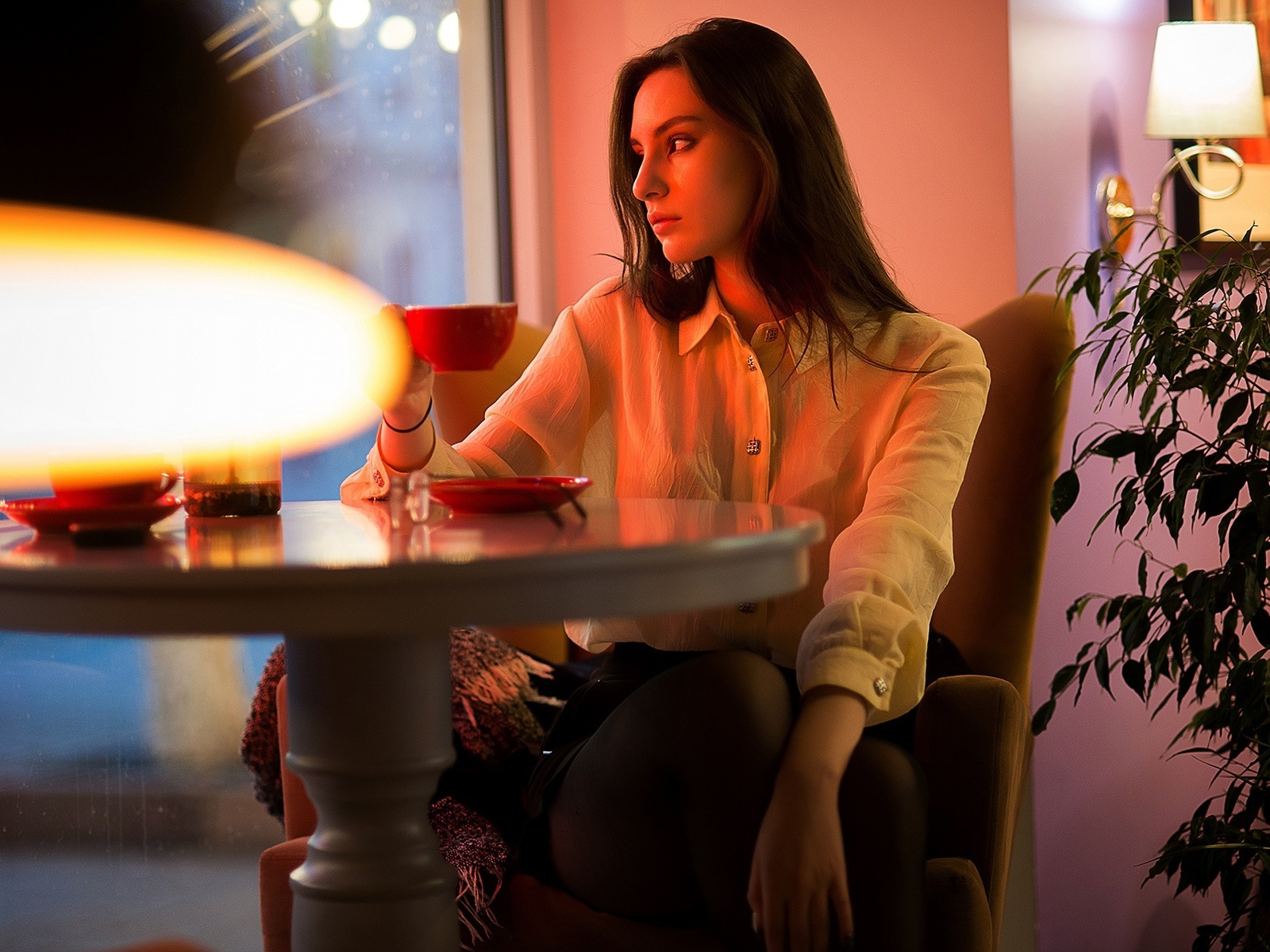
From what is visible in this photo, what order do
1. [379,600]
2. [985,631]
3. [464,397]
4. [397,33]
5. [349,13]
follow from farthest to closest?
[397,33], [349,13], [464,397], [985,631], [379,600]

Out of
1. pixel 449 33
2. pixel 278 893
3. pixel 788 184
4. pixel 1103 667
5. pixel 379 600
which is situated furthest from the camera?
pixel 449 33

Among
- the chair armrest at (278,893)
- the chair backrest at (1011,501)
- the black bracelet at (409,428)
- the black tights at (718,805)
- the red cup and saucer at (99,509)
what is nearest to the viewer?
the red cup and saucer at (99,509)

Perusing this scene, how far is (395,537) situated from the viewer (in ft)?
3.43

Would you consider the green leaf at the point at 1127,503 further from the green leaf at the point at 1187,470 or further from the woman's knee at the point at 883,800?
the woman's knee at the point at 883,800

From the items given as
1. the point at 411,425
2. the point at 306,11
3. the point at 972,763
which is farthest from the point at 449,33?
the point at 972,763

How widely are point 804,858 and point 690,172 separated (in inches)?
34.3

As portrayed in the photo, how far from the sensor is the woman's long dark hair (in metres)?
1.62

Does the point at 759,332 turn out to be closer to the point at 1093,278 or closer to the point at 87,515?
the point at 1093,278

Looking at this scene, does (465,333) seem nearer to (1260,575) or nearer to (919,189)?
(1260,575)

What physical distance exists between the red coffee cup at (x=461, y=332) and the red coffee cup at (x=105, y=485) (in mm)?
268

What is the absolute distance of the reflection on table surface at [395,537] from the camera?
2.89 ft

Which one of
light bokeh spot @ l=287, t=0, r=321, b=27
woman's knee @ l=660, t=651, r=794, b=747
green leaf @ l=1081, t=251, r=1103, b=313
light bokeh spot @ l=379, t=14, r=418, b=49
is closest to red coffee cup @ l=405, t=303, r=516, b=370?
woman's knee @ l=660, t=651, r=794, b=747

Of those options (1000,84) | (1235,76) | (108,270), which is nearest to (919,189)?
(1000,84)

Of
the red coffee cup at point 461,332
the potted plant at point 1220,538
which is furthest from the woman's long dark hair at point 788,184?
the red coffee cup at point 461,332
